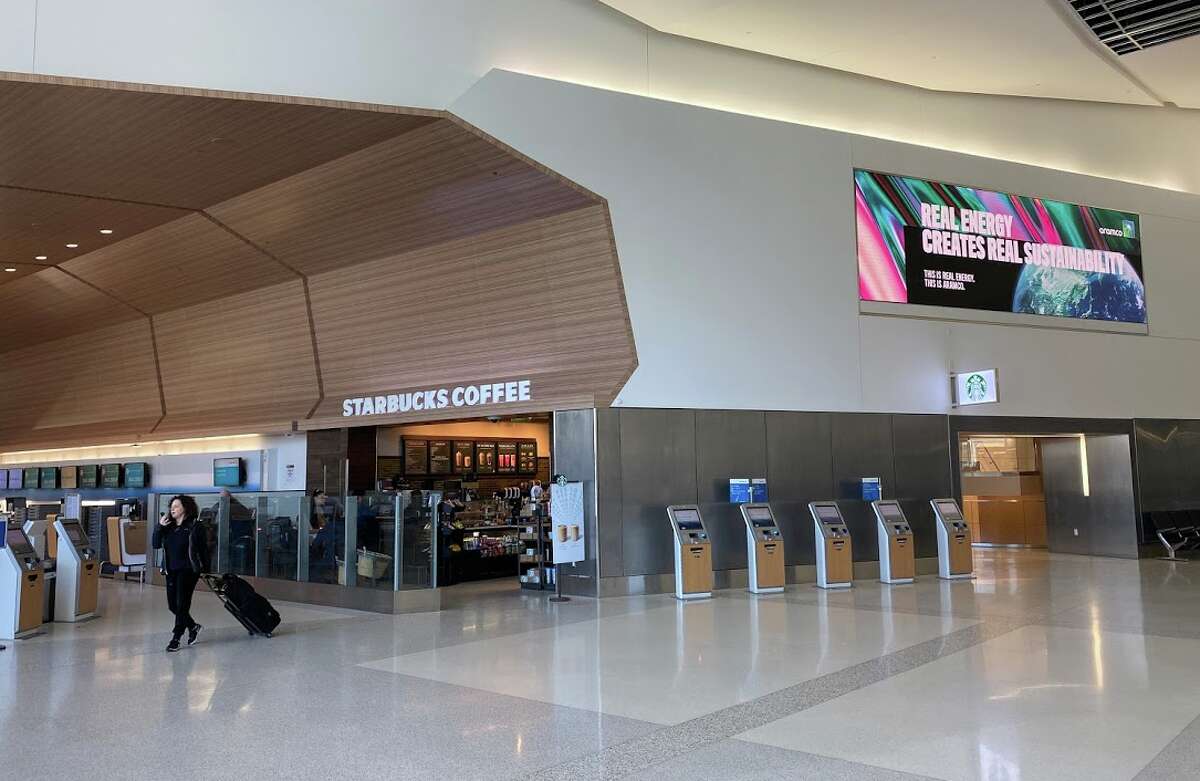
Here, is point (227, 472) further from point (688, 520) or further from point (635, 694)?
point (635, 694)

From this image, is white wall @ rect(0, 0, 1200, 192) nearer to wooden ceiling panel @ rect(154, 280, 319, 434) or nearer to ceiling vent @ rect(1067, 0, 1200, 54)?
ceiling vent @ rect(1067, 0, 1200, 54)

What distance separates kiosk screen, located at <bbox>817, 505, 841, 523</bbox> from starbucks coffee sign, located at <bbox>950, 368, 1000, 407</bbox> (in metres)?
2.85

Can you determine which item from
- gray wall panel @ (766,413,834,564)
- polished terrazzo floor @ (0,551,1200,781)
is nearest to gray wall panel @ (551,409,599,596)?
polished terrazzo floor @ (0,551,1200,781)

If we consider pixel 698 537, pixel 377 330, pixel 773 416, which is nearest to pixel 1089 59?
pixel 773 416

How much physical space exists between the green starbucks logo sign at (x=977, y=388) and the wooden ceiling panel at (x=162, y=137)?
27.7 ft

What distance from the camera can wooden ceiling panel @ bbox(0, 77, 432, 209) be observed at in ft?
28.0

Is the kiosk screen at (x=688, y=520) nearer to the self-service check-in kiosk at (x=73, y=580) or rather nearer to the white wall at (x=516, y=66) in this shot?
the white wall at (x=516, y=66)

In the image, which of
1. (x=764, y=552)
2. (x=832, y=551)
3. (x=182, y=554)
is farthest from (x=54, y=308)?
(x=832, y=551)

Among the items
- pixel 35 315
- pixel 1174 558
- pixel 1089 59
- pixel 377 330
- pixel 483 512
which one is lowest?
pixel 1174 558

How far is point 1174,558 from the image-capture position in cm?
1452

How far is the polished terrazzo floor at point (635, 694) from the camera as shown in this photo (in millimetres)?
4441

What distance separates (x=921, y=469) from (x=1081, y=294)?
14.6 ft

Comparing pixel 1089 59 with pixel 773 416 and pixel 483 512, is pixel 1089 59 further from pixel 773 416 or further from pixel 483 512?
pixel 483 512

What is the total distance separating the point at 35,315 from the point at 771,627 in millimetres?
15856
